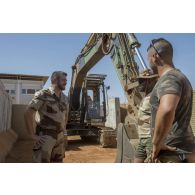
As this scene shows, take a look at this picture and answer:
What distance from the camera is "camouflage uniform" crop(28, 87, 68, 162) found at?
333 cm

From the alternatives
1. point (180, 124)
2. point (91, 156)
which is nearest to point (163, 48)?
point (180, 124)

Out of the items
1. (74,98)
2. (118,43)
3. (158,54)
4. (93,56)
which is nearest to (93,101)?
(74,98)

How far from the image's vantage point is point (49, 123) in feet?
11.4

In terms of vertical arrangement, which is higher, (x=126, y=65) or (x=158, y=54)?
(x=126, y=65)

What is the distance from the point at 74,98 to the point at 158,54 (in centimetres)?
885

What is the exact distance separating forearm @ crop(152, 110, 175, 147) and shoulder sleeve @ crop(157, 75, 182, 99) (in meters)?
0.16

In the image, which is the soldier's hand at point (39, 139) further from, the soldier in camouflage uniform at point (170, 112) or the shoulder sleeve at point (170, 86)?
the shoulder sleeve at point (170, 86)

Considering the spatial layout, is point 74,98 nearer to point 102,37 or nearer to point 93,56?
point 93,56

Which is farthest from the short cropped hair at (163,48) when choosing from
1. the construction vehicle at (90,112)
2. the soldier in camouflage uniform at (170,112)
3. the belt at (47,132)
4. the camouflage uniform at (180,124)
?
the construction vehicle at (90,112)

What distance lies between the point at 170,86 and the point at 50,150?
194 centimetres

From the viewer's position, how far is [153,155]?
83.7 inches

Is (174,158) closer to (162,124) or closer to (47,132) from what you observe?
(162,124)

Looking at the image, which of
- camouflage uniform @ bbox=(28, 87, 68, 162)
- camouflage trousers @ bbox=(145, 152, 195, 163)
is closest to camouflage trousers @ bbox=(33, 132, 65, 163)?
camouflage uniform @ bbox=(28, 87, 68, 162)

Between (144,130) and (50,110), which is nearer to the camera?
(144,130)
